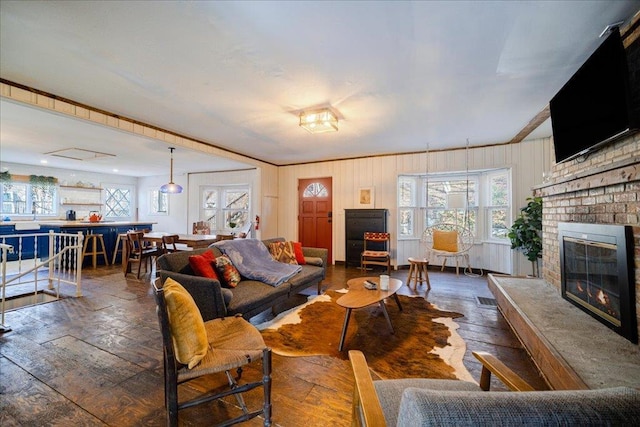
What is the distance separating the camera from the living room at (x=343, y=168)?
2.62 meters

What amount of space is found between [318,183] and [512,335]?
490 centimetres

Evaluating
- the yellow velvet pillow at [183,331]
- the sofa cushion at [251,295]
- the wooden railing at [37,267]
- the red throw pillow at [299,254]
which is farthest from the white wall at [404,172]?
the yellow velvet pillow at [183,331]

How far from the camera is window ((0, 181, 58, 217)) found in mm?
6594

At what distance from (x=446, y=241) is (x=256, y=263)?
12.0 feet

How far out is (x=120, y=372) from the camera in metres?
1.97

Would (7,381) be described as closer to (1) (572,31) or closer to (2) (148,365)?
(2) (148,365)

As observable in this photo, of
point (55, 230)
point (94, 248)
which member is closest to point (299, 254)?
point (94, 248)

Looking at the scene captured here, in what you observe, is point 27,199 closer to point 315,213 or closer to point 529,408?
point 315,213

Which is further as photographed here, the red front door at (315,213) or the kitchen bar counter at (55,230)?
the red front door at (315,213)

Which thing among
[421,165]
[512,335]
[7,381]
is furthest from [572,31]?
[7,381]

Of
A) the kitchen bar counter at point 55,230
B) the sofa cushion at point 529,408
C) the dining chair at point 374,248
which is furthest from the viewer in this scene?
the kitchen bar counter at point 55,230

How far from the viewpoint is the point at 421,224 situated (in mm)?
5891

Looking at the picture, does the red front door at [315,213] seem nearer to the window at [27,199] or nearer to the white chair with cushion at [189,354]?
the white chair with cushion at [189,354]

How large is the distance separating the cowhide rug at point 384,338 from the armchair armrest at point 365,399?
941 millimetres
